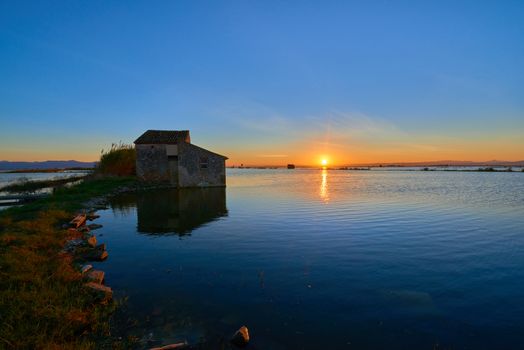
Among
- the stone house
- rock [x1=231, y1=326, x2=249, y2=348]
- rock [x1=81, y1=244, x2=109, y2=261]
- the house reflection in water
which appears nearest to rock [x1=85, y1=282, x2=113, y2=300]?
rock [x1=231, y1=326, x2=249, y2=348]

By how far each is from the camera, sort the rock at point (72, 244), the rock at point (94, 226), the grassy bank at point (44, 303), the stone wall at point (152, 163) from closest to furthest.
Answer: the grassy bank at point (44, 303)
the rock at point (72, 244)
the rock at point (94, 226)
the stone wall at point (152, 163)

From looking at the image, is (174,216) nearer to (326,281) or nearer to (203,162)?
(326,281)

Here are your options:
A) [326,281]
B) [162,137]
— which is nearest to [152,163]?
[162,137]

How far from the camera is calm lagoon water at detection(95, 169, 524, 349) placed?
5.11m

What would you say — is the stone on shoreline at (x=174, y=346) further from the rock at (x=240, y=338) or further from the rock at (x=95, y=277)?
the rock at (x=95, y=277)

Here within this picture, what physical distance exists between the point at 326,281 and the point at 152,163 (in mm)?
32862

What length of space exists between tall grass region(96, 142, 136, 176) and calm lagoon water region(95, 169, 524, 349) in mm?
30589

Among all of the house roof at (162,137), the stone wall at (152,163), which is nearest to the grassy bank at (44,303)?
the stone wall at (152,163)

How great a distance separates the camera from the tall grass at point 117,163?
41.8m

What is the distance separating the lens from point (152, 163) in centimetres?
3559

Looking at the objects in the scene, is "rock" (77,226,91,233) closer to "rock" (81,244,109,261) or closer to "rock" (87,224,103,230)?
"rock" (87,224,103,230)

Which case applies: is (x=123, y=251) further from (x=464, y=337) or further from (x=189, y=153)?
(x=189, y=153)

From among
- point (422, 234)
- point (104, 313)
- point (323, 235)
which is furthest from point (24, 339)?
point (422, 234)

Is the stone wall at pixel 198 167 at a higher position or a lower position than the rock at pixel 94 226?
higher
